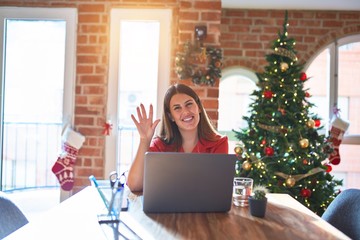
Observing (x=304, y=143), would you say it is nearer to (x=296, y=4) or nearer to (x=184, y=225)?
(x=296, y=4)

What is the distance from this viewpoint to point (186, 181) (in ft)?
3.98

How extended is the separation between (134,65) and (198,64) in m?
0.72

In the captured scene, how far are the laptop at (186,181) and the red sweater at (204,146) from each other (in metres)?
0.70

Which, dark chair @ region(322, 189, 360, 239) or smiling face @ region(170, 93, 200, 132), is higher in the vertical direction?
smiling face @ region(170, 93, 200, 132)

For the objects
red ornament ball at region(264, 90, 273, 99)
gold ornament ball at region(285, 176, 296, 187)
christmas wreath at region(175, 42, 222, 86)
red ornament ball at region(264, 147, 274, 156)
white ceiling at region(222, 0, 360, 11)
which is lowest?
gold ornament ball at region(285, 176, 296, 187)

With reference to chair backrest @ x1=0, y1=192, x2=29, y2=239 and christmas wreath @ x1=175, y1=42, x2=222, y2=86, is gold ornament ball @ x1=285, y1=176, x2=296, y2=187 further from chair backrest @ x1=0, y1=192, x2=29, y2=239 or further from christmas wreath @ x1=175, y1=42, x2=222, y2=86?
chair backrest @ x1=0, y1=192, x2=29, y2=239

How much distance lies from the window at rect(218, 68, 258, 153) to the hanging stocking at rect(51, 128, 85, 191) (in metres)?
1.68

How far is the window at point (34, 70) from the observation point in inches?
127

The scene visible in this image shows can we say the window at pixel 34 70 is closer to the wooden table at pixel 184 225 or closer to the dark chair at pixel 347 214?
the wooden table at pixel 184 225

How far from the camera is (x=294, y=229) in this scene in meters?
1.11

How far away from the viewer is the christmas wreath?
9.27 feet

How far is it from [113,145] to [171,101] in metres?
1.41

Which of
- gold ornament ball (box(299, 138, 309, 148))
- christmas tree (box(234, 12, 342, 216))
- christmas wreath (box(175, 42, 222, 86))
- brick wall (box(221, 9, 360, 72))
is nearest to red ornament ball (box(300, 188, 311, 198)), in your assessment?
christmas tree (box(234, 12, 342, 216))

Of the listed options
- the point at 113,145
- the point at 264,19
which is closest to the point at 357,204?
the point at 113,145
